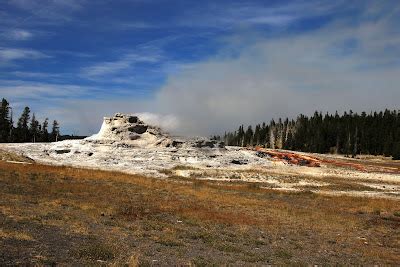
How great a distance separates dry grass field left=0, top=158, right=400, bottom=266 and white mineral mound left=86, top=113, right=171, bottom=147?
36863mm

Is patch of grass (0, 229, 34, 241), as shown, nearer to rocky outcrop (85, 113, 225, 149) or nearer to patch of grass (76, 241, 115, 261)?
patch of grass (76, 241, 115, 261)

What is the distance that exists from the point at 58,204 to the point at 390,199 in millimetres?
36011

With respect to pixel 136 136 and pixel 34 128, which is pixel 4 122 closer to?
pixel 34 128

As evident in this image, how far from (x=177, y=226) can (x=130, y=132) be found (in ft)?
197

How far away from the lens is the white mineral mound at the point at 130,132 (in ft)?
271

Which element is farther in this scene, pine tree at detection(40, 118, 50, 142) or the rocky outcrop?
pine tree at detection(40, 118, 50, 142)

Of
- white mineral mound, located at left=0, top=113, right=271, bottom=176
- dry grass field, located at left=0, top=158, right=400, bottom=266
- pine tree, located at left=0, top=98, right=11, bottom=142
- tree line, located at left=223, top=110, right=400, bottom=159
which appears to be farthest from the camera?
tree line, located at left=223, top=110, right=400, bottom=159

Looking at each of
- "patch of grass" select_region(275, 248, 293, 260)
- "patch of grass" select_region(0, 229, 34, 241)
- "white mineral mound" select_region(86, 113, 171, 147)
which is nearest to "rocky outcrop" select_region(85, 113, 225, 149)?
"white mineral mound" select_region(86, 113, 171, 147)

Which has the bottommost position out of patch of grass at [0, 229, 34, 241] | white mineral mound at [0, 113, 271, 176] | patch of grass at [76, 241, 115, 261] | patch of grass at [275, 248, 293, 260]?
patch of grass at [275, 248, 293, 260]

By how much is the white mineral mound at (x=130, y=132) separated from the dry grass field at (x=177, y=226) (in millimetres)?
36863

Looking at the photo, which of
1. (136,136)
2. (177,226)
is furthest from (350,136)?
(177,226)

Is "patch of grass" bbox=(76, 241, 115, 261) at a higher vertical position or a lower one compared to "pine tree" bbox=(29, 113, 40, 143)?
lower

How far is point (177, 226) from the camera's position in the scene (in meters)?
25.4

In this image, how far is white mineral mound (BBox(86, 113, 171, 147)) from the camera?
82.7 metres
